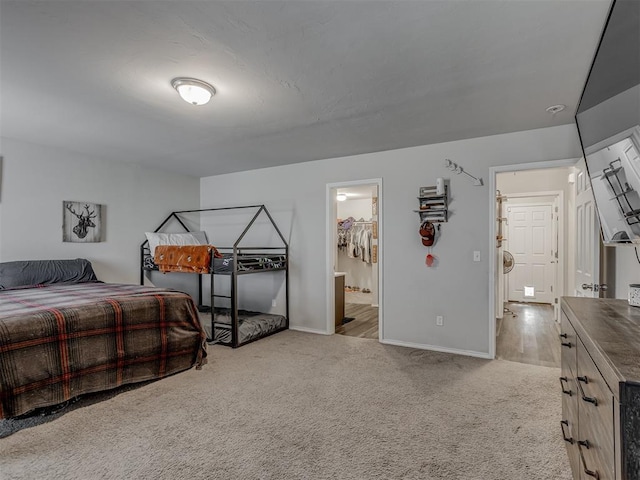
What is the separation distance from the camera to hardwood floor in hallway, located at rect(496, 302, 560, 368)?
3.64 meters

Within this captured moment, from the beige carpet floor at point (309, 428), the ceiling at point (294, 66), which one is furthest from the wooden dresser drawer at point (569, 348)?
the ceiling at point (294, 66)

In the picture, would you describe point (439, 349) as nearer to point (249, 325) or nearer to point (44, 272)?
point (249, 325)

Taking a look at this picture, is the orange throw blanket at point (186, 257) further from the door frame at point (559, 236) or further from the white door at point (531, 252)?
the white door at point (531, 252)

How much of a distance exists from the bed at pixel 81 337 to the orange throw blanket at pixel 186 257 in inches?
29.8

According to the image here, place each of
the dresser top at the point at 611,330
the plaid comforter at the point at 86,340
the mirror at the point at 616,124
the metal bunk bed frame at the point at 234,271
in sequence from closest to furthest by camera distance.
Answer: the dresser top at the point at 611,330
the mirror at the point at 616,124
the plaid comforter at the point at 86,340
the metal bunk bed frame at the point at 234,271

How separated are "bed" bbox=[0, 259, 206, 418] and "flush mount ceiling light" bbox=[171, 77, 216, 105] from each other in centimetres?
171

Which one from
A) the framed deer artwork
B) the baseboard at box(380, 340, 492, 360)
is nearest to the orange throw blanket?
the framed deer artwork

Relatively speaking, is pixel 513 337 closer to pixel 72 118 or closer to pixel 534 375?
pixel 534 375

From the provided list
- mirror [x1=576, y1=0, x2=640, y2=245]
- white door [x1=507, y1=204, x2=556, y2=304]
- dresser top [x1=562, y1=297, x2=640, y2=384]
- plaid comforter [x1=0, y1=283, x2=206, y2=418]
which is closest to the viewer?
dresser top [x1=562, y1=297, x2=640, y2=384]

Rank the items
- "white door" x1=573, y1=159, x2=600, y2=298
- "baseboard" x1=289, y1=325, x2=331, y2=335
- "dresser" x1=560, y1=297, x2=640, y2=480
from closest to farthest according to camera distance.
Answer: "dresser" x1=560, y1=297, x2=640, y2=480 → "white door" x1=573, y1=159, x2=600, y2=298 → "baseboard" x1=289, y1=325, x2=331, y2=335

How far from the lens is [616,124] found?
5.49 ft

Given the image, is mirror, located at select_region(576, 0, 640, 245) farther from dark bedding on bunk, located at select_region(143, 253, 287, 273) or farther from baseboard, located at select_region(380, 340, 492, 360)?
dark bedding on bunk, located at select_region(143, 253, 287, 273)

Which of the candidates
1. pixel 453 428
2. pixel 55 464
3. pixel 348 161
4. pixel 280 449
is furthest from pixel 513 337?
pixel 55 464

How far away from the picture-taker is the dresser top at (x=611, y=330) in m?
0.99
